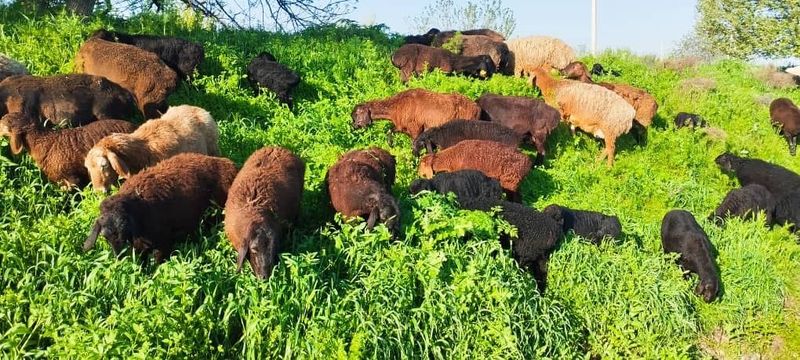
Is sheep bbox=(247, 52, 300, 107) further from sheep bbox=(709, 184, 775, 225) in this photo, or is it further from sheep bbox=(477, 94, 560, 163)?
sheep bbox=(709, 184, 775, 225)

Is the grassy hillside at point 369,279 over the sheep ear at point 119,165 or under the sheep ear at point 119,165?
under

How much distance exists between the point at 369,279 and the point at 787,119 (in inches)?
468

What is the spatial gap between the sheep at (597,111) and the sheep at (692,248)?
9.52 feet

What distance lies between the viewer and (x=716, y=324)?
22.1ft

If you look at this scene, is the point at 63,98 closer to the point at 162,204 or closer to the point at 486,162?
the point at 162,204

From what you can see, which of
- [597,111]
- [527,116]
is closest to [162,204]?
[527,116]

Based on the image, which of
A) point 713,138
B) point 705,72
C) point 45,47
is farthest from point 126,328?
point 705,72

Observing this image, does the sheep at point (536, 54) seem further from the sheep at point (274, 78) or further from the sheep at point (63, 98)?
the sheep at point (63, 98)

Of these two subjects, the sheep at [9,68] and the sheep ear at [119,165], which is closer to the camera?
the sheep ear at [119,165]

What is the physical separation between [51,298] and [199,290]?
1043mm

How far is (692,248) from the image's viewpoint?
7230mm

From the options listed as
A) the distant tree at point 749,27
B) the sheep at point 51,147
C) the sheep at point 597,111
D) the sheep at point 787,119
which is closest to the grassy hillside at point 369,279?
the sheep at point 51,147

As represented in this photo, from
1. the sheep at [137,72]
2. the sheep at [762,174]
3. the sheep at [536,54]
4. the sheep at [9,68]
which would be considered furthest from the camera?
the sheep at [536,54]

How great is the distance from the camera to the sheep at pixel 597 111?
10.8m
